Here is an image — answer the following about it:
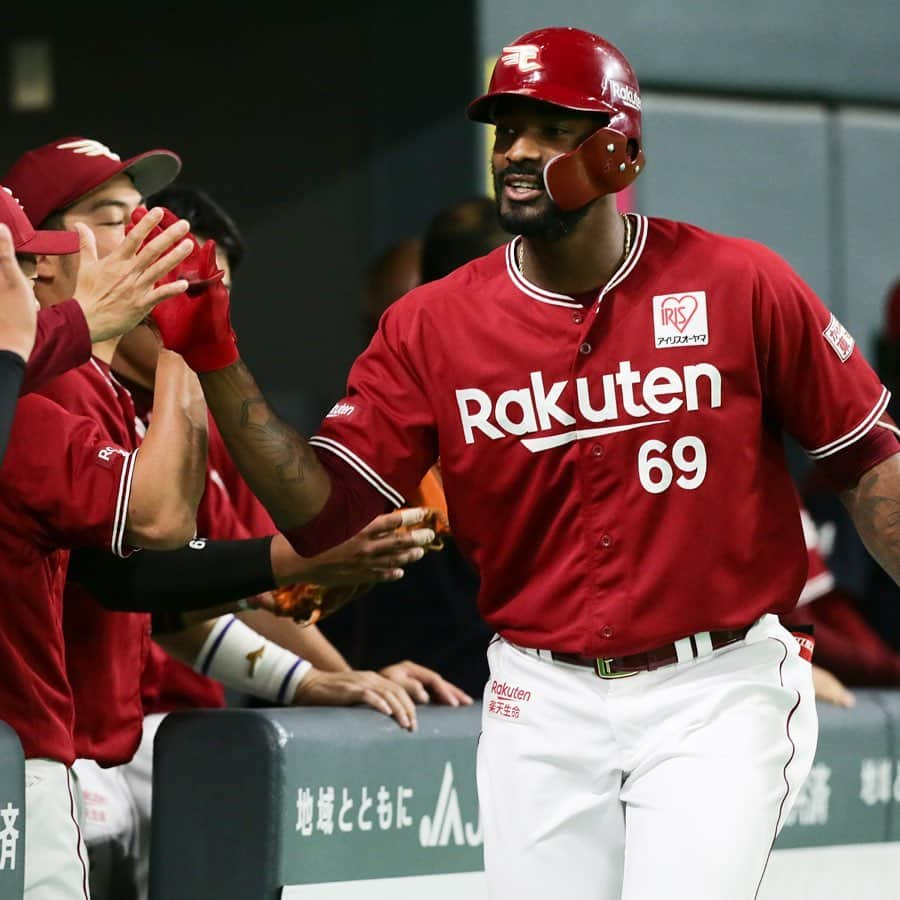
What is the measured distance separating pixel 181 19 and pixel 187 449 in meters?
3.73

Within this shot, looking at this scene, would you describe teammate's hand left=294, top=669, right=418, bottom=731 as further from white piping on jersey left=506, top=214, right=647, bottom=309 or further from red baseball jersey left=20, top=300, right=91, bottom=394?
red baseball jersey left=20, top=300, right=91, bottom=394

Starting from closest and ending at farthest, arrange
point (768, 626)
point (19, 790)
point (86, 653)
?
point (19, 790) < point (768, 626) < point (86, 653)

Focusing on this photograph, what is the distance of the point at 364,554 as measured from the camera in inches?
117

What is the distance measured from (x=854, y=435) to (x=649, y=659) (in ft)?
1.43

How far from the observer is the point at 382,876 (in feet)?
10.5

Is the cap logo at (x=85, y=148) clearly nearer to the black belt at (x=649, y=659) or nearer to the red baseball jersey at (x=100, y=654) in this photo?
the red baseball jersey at (x=100, y=654)

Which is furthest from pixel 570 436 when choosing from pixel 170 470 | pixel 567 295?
pixel 170 470

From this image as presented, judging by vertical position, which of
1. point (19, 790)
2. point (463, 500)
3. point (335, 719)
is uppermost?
point (463, 500)

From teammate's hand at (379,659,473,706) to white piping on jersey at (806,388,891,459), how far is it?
96cm

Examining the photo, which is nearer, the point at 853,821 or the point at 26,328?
the point at 26,328

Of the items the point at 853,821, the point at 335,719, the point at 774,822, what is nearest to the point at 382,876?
the point at 335,719

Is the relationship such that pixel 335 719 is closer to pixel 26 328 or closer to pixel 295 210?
pixel 26 328

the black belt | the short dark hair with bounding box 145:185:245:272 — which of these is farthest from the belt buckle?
the short dark hair with bounding box 145:185:245:272

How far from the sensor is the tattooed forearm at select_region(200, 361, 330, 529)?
105 inches
